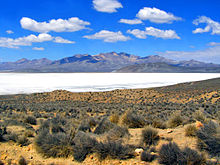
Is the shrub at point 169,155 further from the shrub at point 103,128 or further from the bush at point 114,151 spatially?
the shrub at point 103,128

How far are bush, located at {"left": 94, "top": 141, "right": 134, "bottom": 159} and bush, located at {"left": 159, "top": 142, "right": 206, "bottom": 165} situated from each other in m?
0.89

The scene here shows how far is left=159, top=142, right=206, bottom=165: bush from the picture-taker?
4852mm

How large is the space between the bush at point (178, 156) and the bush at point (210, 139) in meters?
0.81

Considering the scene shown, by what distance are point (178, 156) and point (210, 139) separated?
1315 mm

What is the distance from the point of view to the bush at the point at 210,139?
5533 millimetres

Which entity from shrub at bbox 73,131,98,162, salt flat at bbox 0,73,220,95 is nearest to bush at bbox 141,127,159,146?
shrub at bbox 73,131,98,162

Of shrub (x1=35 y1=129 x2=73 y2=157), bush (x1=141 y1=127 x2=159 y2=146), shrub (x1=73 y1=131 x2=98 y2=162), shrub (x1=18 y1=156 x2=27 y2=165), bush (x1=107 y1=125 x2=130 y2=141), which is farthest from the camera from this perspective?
bush (x1=107 y1=125 x2=130 y2=141)

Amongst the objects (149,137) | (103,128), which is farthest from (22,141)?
(149,137)

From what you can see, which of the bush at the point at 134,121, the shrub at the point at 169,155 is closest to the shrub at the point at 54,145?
the shrub at the point at 169,155

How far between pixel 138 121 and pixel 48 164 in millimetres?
4950

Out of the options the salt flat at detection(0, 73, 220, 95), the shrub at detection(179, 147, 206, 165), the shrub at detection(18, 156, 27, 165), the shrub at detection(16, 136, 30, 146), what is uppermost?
the salt flat at detection(0, 73, 220, 95)

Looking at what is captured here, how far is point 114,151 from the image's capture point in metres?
5.65

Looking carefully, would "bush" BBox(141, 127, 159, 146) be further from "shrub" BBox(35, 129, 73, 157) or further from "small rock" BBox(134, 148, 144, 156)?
"shrub" BBox(35, 129, 73, 157)

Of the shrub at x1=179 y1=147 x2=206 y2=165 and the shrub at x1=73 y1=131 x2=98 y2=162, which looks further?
the shrub at x1=73 y1=131 x2=98 y2=162
